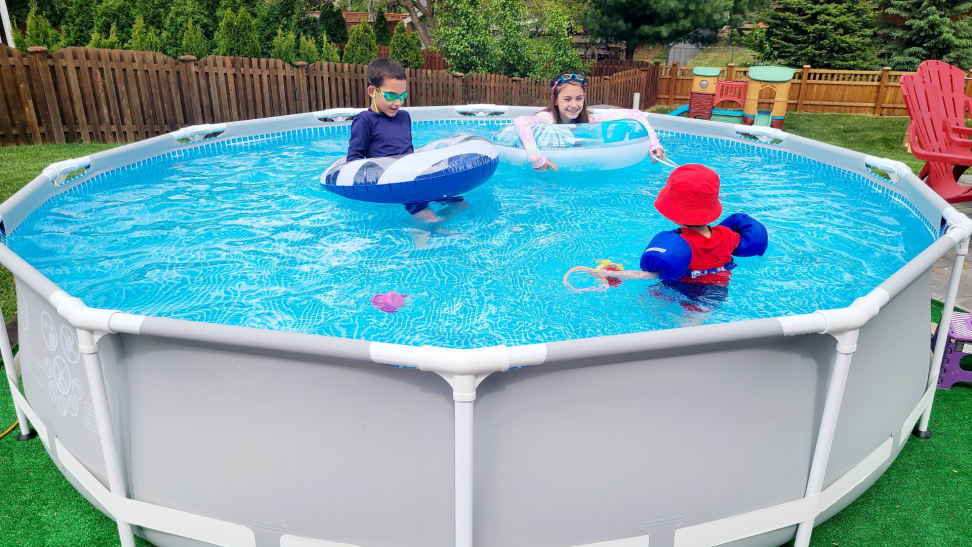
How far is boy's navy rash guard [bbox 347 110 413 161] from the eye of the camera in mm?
5398

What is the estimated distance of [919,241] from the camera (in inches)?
194

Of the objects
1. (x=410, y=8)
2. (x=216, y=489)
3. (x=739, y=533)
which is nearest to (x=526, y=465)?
(x=739, y=533)

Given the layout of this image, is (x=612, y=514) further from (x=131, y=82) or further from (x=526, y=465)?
(x=131, y=82)

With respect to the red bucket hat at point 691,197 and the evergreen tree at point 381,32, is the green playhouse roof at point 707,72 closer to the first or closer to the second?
the red bucket hat at point 691,197

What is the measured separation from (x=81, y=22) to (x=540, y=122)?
18830mm

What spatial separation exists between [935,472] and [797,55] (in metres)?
20.9

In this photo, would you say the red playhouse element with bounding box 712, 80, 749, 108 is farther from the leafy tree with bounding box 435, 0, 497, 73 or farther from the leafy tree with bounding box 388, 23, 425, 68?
the leafy tree with bounding box 388, 23, 425, 68

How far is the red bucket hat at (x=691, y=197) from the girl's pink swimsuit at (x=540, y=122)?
3231 millimetres

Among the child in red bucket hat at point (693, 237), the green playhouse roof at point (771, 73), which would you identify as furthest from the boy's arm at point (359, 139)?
A: the green playhouse roof at point (771, 73)

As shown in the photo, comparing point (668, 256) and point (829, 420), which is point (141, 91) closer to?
point (668, 256)

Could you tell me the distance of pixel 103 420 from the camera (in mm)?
2322

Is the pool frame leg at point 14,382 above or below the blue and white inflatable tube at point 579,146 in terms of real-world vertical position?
below

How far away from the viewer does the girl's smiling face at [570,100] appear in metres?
6.79

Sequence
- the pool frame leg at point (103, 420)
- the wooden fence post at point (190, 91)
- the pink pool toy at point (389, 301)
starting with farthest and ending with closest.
A: 1. the wooden fence post at point (190, 91)
2. the pink pool toy at point (389, 301)
3. the pool frame leg at point (103, 420)
